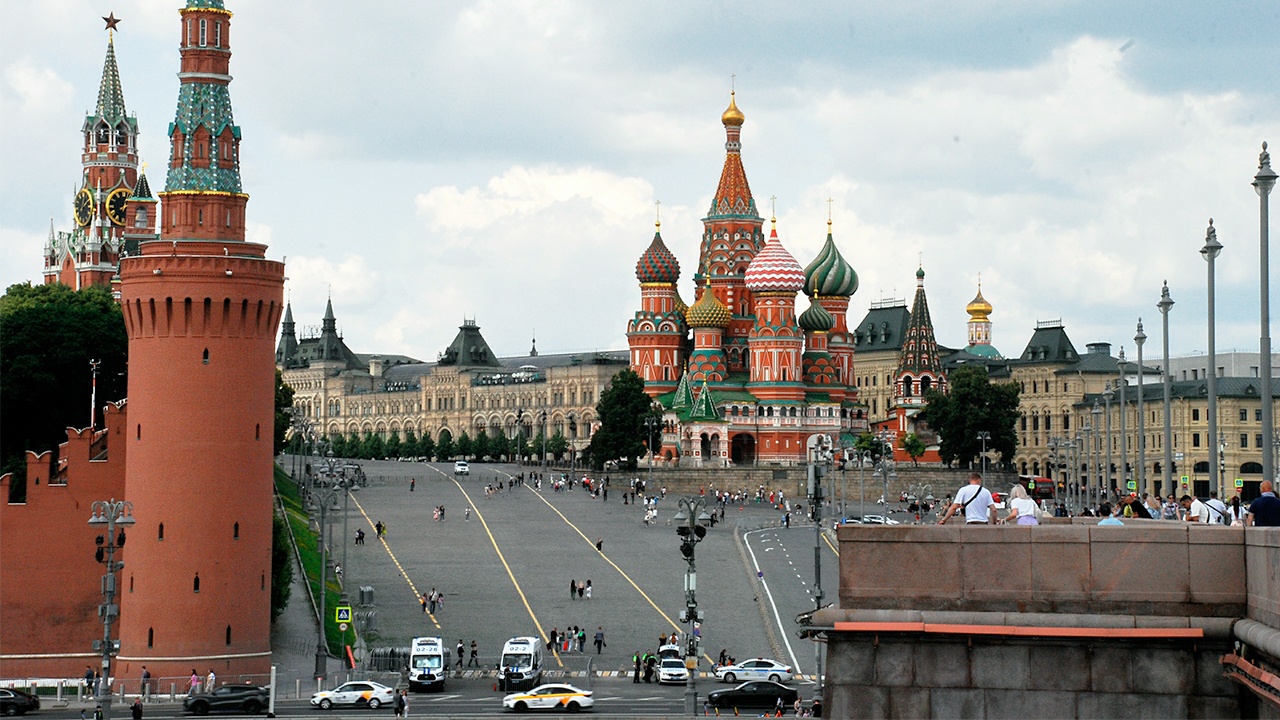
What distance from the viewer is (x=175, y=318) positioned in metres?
55.3

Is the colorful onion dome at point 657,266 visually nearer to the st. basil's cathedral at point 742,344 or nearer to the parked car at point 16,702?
the st. basil's cathedral at point 742,344

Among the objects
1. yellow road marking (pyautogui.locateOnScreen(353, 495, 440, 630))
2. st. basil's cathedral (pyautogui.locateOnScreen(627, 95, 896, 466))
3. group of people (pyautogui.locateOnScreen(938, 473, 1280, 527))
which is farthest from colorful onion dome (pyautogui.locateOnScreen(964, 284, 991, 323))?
group of people (pyautogui.locateOnScreen(938, 473, 1280, 527))

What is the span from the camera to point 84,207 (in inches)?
5655

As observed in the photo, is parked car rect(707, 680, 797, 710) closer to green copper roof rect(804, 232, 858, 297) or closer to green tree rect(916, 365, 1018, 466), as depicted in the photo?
green tree rect(916, 365, 1018, 466)

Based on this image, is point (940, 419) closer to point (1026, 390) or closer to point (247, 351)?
point (1026, 390)

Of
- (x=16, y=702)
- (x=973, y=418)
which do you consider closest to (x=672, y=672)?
(x=16, y=702)

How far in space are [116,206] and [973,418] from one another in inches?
2550

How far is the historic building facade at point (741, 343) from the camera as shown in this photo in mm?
133375

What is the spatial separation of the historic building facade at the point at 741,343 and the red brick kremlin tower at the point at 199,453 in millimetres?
74549

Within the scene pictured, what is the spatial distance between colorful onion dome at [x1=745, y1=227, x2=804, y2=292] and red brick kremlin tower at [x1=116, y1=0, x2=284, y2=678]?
260ft

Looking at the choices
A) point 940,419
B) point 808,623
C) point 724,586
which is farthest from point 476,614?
point 940,419

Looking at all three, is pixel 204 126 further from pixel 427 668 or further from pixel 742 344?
pixel 742 344

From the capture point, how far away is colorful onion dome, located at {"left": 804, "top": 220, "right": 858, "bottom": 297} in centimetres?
14575

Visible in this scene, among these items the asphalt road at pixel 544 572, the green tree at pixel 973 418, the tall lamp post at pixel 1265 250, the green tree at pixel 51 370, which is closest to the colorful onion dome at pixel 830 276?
the green tree at pixel 973 418
